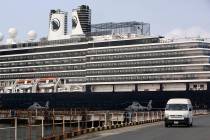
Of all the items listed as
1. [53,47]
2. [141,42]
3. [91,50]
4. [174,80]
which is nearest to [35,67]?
[53,47]

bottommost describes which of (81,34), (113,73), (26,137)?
(26,137)

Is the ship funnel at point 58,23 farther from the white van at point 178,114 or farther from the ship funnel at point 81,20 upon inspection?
the white van at point 178,114

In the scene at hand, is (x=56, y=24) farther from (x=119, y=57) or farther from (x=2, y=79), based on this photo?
(x=119, y=57)

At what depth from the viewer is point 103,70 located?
357 feet

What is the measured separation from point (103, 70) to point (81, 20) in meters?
26.4

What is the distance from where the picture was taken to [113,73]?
107 meters

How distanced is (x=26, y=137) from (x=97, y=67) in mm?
83682

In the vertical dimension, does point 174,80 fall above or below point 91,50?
below

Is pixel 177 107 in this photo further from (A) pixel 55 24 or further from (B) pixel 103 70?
(A) pixel 55 24

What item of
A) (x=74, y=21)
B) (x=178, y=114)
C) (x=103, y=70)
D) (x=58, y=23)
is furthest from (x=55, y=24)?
(x=178, y=114)

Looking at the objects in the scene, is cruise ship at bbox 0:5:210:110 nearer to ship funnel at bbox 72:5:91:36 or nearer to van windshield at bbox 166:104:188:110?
ship funnel at bbox 72:5:91:36

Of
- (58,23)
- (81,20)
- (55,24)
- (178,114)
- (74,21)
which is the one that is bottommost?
(178,114)

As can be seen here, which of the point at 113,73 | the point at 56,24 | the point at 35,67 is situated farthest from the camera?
the point at 56,24

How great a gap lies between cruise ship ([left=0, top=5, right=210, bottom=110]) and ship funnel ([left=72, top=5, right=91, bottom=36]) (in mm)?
556
